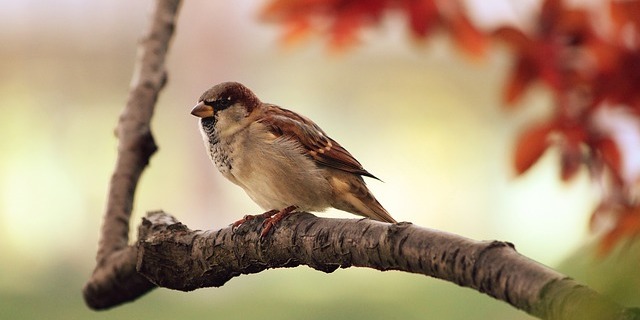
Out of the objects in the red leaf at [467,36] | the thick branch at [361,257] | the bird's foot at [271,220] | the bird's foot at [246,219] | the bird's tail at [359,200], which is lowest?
the thick branch at [361,257]

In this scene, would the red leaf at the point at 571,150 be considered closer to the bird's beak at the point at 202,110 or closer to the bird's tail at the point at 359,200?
the bird's tail at the point at 359,200

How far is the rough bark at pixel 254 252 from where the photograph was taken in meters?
0.51

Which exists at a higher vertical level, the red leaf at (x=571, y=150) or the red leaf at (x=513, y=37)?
the red leaf at (x=513, y=37)

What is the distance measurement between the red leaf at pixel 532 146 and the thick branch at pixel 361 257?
0.46m

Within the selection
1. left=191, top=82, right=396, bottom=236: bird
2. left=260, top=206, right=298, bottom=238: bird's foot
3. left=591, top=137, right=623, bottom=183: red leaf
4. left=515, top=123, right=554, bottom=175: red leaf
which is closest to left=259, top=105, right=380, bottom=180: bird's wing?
left=191, top=82, right=396, bottom=236: bird

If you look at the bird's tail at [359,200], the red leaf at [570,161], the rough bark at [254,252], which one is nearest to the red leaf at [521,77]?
the red leaf at [570,161]

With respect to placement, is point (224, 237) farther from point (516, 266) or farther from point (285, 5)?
point (285, 5)

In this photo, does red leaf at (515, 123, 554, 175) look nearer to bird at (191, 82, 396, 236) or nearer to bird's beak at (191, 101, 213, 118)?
bird at (191, 82, 396, 236)

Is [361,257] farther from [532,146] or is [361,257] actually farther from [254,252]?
[532,146]

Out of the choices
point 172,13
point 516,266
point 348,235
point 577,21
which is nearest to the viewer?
point 516,266

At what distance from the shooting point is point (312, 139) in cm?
109

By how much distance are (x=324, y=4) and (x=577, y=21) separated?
0.37 meters

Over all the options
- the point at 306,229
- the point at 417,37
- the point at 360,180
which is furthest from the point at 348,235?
the point at 417,37

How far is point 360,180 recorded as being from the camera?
109cm
